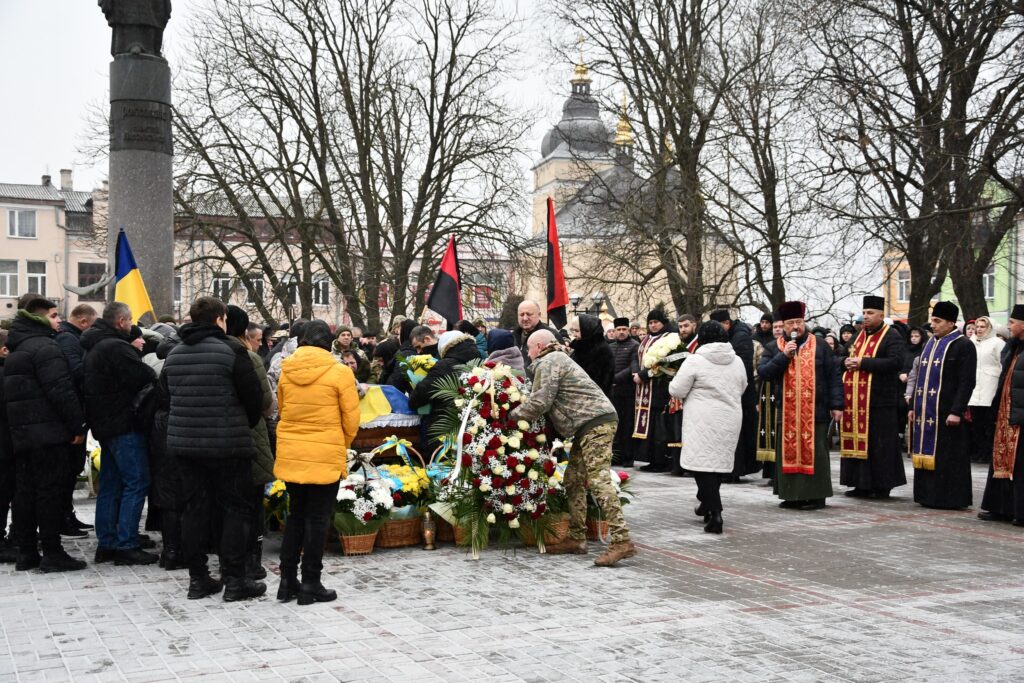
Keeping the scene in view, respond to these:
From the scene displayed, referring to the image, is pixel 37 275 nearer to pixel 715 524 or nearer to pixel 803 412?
pixel 803 412

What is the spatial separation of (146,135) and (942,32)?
11294 millimetres

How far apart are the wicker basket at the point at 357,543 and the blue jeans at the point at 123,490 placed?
1.62 meters

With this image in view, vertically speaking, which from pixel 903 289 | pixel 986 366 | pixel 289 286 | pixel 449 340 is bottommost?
pixel 986 366

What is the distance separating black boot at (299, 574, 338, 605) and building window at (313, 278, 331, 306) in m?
20.9

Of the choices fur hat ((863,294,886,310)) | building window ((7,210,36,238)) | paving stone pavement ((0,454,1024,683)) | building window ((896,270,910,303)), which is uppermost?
building window ((7,210,36,238))

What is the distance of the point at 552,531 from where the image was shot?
889 centimetres

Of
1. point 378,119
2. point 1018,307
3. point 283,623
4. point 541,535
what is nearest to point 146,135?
point 541,535

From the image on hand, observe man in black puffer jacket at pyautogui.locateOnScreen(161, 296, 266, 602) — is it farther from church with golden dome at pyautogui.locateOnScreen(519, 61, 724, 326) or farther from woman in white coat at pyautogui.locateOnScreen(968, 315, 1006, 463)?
church with golden dome at pyautogui.locateOnScreen(519, 61, 724, 326)

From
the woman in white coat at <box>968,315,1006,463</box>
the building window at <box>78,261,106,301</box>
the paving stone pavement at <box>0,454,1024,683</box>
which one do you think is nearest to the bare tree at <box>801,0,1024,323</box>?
the woman in white coat at <box>968,315,1006,463</box>

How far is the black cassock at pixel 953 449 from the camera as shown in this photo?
37.4 feet

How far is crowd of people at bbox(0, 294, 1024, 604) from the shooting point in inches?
279

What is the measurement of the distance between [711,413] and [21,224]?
63.4 meters

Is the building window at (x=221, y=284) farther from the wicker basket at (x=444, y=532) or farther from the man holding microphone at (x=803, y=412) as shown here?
the wicker basket at (x=444, y=532)

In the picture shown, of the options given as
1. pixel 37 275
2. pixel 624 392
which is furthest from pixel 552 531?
pixel 37 275
